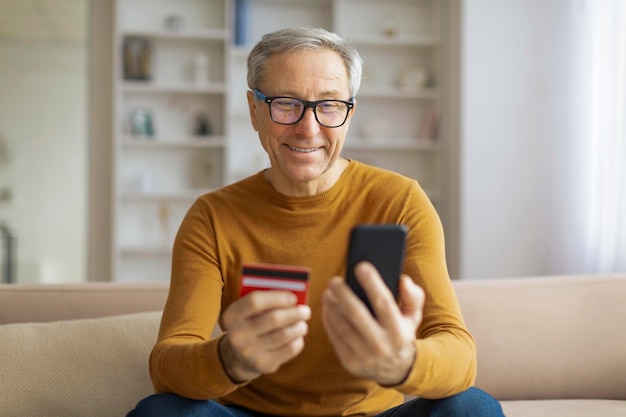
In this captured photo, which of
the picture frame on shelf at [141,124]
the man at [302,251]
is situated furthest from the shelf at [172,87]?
the man at [302,251]

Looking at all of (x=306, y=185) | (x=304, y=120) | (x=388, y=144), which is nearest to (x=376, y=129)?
(x=388, y=144)

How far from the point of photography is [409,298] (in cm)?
101

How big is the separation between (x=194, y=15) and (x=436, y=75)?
1569mm

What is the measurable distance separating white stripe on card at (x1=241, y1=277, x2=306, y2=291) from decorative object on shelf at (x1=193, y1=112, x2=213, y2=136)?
12.6ft

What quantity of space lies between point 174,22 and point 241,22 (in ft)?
1.35

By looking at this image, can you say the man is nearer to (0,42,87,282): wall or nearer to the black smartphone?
the black smartphone

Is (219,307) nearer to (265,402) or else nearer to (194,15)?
(265,402)

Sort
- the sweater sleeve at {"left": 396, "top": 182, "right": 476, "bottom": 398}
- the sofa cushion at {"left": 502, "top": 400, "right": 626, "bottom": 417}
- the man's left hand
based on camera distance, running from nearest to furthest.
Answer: the man's left hand, the sweater sleeve at {"left": 396, "top": 182, "right": 476, "bottom": 398}, the sofa cushion at {"left": 502, "top": 400, "right": 626, "bottom": 417}

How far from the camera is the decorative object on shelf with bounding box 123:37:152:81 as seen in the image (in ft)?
15.3

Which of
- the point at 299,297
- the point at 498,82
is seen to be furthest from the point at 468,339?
the point at 498,82

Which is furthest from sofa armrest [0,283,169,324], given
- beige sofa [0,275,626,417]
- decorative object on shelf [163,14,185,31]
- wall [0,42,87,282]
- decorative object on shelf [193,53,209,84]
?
wall [0,42,87,282]

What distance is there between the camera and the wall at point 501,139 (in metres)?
4.40

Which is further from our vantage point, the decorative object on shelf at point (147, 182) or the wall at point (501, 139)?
the decorative object on shelf at point (147, 182)

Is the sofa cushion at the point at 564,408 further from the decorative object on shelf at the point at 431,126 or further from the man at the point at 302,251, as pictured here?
the decorative object on shelf at the point at 431,126
